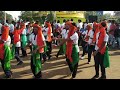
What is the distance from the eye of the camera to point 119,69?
10242 mm

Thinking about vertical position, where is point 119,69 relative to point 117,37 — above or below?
below

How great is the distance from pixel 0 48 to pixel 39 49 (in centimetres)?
133

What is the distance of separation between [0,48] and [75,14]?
12918 millimetres

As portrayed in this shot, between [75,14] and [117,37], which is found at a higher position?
[75,14]

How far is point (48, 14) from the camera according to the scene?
2372 centimetres

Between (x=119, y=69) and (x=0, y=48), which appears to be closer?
(x=0, y=48)

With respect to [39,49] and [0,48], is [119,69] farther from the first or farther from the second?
[0,48]
